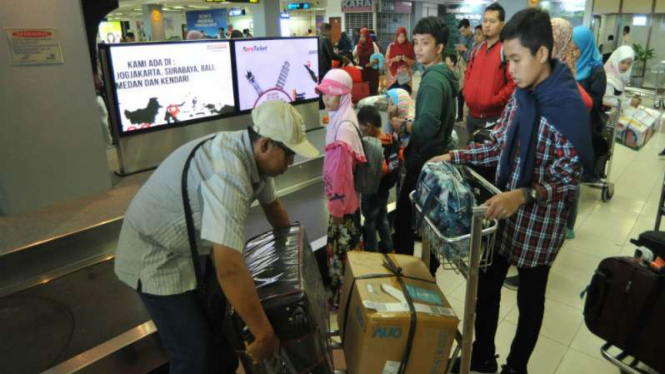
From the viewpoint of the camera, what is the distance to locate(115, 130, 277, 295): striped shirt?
1449 millimetres

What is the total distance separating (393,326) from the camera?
1752 millimetres

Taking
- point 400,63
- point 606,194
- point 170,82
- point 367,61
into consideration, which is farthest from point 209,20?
point 606,194

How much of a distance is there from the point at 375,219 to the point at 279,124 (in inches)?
71.7

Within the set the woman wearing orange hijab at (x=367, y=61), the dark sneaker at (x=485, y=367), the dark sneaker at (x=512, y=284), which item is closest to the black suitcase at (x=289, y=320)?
the dark sneaker at (x=485, y=367)

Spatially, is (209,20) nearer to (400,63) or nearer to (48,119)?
(400,63)

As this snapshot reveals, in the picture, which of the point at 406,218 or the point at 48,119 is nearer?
the point at 406,218

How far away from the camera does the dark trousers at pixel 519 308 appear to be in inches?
82.3

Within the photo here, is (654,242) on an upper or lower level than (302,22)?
lower

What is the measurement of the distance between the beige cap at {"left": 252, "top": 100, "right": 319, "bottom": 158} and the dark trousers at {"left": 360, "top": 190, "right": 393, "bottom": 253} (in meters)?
1.61

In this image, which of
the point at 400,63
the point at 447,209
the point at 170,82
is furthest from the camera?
the point at 400,63

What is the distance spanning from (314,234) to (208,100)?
84.5 inches

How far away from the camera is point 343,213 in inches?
109

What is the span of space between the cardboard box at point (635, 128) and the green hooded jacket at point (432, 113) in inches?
81.5

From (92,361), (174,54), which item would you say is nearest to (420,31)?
(92,361)
